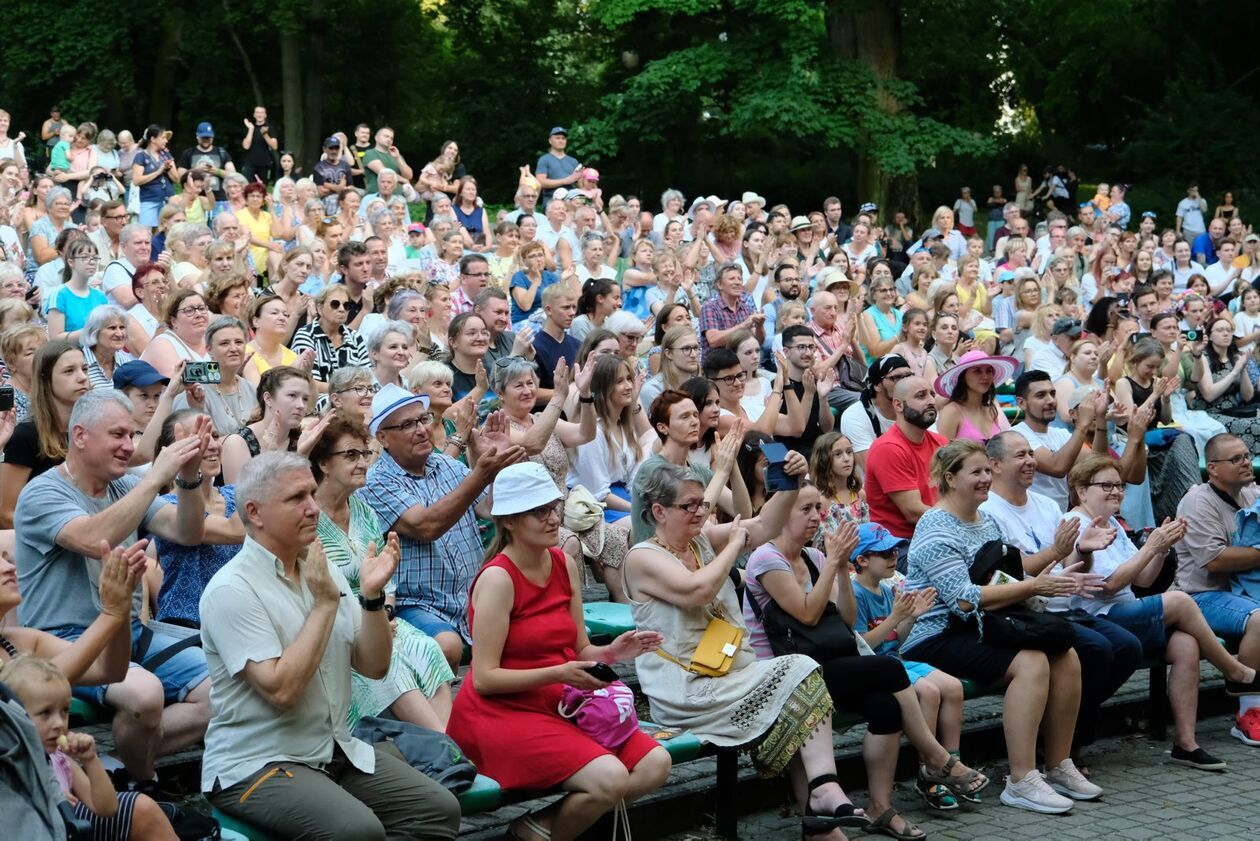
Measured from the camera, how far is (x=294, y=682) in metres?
4.71

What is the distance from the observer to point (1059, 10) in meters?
30.5

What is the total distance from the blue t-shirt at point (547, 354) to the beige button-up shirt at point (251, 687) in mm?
5105

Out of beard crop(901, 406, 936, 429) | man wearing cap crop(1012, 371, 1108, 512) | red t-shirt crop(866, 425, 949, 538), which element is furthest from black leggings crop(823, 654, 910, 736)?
man wearing cap crop(1012, 371, 1108, 512)

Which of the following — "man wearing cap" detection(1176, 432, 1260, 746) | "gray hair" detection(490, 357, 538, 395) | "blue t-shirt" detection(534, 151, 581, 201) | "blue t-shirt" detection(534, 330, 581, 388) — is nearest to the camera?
"gray hair" detection(490, 357, 538, 395)

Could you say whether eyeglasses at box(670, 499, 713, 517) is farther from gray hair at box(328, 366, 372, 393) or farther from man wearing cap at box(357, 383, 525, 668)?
gray hair at box(328, 366, 372, 393)

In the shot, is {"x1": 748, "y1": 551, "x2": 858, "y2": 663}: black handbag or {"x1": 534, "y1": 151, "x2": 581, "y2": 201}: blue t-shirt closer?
{"x1": 748, "y1": 551, "x2": 858, "y2": 663}: black handbag

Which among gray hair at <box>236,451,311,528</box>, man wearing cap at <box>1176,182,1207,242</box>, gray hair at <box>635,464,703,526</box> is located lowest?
gray hair at <box>635,464,703,526</box>

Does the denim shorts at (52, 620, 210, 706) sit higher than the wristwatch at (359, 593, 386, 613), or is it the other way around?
the wristwatch at (359, 593, 386, 613)

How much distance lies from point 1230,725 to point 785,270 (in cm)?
559

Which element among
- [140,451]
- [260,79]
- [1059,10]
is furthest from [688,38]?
[140,451]

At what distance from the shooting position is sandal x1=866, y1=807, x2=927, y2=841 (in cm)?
616

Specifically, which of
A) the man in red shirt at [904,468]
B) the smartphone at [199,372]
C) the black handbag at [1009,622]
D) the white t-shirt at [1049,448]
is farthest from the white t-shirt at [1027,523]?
the smartphone at [199,372]

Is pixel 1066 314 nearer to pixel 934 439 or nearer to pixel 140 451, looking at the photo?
pixel 934 439

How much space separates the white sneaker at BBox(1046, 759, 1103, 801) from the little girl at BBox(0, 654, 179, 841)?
4.04 metres
